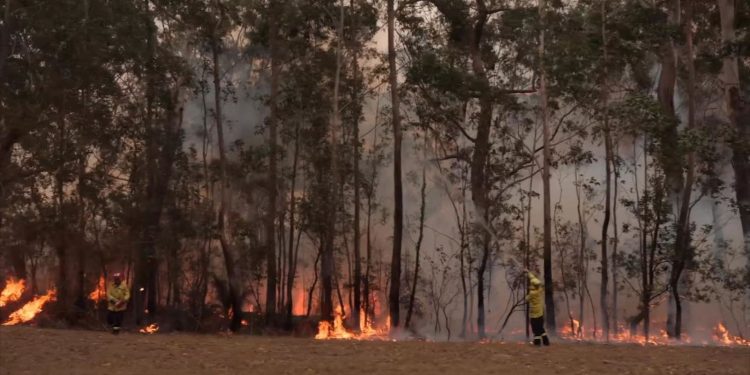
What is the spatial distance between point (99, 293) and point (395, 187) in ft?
40.5

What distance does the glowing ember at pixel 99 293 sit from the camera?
80.8 feet

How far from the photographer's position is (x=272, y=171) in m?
23.2

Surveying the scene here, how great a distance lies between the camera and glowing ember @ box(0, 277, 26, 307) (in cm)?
2394

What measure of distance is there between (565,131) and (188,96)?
597 inches

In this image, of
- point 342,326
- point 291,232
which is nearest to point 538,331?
point 342,326

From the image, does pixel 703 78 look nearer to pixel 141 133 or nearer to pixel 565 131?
pixel 565 131

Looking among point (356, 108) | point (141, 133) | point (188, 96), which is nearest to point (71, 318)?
point (141, 133)

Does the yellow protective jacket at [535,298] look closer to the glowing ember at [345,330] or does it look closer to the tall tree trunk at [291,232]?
the glowing ember at [345,330]

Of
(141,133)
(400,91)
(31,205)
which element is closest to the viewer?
(31,205)

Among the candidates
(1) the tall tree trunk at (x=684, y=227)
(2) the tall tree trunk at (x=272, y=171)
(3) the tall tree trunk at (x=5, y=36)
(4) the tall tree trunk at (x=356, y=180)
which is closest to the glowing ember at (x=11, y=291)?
(2) the tall tree trunk at (x=272, y=171)

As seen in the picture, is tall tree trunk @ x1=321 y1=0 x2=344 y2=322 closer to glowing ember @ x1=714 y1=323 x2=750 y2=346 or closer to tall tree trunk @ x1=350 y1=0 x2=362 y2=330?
tall tree trunk @ x1=350 y1=0 x2=362 y2=330

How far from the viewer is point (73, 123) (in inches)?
789

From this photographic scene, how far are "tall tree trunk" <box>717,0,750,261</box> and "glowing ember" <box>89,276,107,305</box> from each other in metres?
22.3

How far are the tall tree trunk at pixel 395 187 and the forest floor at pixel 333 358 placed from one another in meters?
8.95
